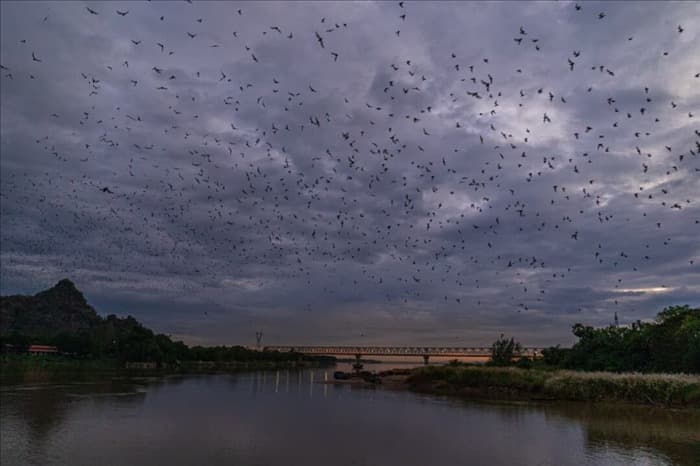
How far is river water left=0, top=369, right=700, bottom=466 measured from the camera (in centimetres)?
2689

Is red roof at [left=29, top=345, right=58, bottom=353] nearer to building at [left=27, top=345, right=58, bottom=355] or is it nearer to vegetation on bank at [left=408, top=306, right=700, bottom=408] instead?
building at [left=27, top=345, right=58, bottom=355]

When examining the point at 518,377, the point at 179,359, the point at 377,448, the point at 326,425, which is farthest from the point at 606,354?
the point at 179,359

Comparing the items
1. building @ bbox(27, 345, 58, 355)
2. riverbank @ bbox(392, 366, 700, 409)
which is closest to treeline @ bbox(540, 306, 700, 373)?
riverbank @ bbox(392, 366, 700, 409)

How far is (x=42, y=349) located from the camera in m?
167

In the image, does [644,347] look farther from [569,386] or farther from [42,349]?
[42,349]

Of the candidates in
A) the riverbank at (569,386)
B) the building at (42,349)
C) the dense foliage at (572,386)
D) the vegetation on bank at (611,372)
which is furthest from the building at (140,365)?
the dense foliage at (572,386)

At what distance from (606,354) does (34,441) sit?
70034mm

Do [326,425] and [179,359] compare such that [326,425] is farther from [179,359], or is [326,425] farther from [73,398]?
[179,359]

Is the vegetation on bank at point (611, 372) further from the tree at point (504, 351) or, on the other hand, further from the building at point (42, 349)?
the building at point (42, 349)

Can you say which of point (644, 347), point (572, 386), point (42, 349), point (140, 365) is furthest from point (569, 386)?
point (42, 349)

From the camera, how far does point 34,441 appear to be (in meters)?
28.8

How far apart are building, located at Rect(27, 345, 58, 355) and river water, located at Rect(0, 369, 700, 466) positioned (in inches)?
5043

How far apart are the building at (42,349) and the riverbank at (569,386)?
131 m

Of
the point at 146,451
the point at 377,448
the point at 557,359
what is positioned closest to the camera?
the point at 146,451
